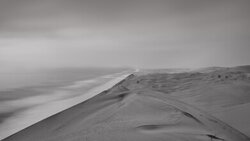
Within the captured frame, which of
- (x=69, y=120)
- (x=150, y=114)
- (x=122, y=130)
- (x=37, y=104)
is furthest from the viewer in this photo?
(x=37, y=104)

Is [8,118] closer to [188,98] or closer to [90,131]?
[90,131]

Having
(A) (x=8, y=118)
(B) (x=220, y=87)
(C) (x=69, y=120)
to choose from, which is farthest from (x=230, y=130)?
(A) (x=8, y=118)

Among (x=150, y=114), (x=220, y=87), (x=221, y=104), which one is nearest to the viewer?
(x=150, y=114)

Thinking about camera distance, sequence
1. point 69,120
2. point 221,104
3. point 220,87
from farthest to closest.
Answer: point 220,87 < point 221,104 < point 69,120

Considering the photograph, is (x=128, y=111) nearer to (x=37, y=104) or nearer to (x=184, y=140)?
(x=184, y=140)

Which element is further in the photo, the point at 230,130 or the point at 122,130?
the point at 230,130

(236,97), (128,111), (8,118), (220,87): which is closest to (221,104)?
(236,97)

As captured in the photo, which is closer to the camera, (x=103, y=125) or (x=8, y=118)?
(x=103, y=125)

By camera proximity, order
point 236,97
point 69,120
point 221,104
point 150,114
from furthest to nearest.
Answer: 1. point 236,97
2. point 221,104
3. point 69,120
4. point 150,114
